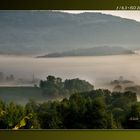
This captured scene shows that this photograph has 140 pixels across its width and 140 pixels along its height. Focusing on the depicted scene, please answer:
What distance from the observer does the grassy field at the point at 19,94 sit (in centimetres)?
316

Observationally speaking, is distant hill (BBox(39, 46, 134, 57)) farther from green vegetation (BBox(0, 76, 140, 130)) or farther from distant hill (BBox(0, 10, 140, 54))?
green vegetation (BBox(0, 76, 140, 130))

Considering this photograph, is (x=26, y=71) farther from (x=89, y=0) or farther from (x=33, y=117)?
(x=89, y=0)

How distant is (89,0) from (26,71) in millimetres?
787

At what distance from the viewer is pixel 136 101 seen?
3.13m

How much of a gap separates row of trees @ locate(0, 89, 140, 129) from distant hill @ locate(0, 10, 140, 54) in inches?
16.6

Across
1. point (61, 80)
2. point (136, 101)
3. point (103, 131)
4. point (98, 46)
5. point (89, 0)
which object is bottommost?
point (103, 131)

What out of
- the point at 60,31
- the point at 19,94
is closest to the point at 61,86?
the point at 19,94

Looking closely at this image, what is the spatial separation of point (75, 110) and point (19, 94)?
0.48 m

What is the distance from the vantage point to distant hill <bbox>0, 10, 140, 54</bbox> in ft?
10.4

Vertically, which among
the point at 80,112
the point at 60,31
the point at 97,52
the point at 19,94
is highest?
the point at 60,31

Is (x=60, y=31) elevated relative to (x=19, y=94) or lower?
elevated

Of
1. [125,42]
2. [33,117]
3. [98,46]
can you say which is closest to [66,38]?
[98,46]

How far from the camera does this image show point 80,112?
10.4 ft

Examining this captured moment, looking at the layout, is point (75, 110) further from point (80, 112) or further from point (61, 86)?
point (61, 86)
